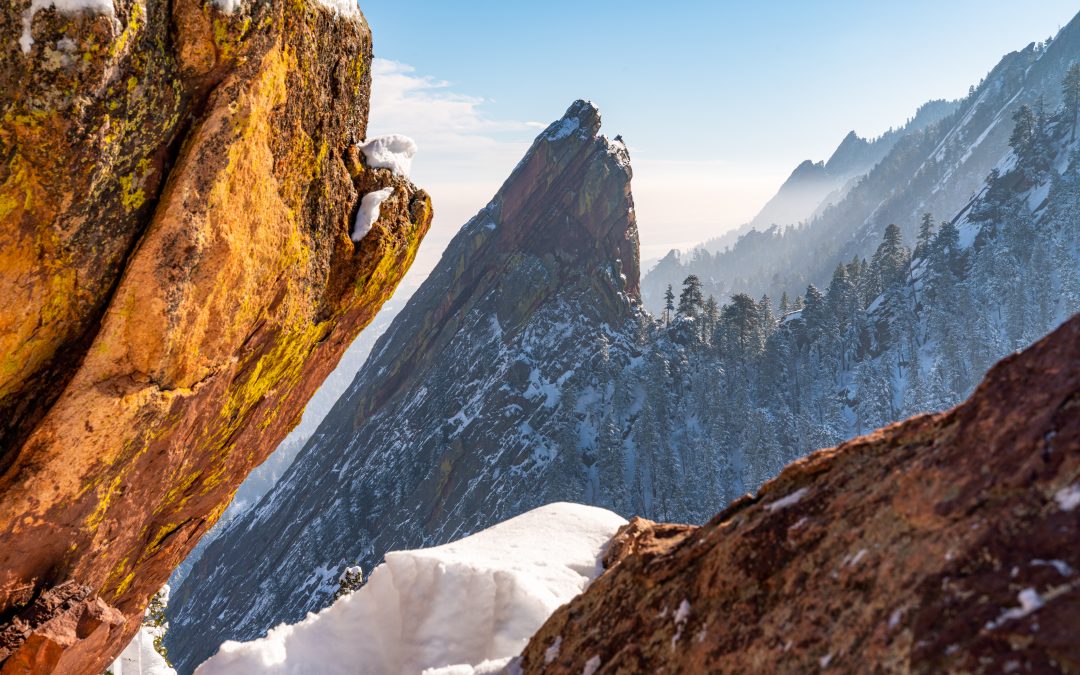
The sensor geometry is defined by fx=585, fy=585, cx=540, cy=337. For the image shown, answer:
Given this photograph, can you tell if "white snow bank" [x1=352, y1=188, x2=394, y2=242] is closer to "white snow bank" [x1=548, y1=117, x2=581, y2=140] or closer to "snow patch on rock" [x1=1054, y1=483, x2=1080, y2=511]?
"snow patch on rock" [x1=1054, y1=483, x2=1080, y2=511]

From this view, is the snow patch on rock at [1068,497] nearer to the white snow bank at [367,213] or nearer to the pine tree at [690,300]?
the white snow bank at [367,213]

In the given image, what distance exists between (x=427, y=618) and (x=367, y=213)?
816cm

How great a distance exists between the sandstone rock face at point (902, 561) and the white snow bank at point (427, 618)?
442cm

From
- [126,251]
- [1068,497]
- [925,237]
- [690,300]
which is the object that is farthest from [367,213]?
[925,237]

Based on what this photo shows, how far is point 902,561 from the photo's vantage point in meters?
4.22

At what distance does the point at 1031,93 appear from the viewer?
191 metres

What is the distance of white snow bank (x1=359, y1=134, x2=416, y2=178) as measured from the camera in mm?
12445

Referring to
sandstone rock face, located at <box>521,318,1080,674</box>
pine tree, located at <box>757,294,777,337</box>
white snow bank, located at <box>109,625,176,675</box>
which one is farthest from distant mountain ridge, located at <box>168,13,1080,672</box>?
sandstone rock face, located at <box>521,318,1080,674</box>

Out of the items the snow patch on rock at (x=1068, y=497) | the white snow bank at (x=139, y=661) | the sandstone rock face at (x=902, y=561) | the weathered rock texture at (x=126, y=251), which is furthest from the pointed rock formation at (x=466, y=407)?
the snow patch on rock at (x=1068, y=497)

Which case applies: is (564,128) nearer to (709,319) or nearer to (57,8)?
(709,319)

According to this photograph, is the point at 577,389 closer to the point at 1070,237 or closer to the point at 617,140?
the point at 617,140

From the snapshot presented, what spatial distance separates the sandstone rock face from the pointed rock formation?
8549 cm

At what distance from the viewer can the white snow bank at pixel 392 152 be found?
12.4m

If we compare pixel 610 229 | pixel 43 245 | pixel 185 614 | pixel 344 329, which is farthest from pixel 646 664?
pixel 185 614
